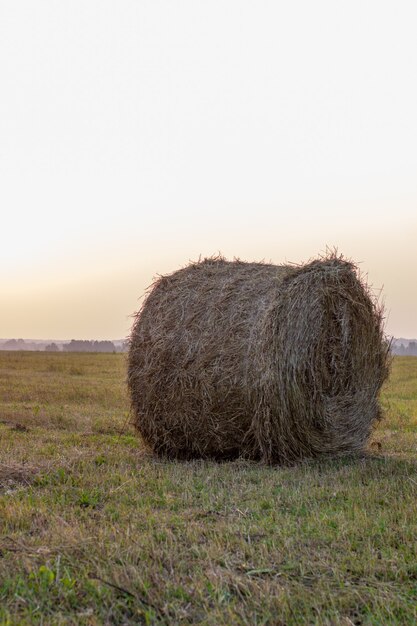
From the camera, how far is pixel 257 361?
8.98 metres

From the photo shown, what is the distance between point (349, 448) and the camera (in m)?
10.1

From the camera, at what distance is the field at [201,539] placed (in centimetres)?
431

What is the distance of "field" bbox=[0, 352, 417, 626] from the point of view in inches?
170

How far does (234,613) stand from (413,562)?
1.60 m

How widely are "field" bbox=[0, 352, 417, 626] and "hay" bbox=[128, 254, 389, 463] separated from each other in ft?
1.49

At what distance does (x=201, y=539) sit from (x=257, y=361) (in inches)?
144

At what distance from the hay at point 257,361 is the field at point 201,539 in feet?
1.49

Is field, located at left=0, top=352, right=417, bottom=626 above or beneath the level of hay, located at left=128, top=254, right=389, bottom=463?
beneath

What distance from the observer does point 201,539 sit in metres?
5.58

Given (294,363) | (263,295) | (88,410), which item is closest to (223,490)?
(294,363)

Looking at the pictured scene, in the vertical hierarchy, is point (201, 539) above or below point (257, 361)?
below

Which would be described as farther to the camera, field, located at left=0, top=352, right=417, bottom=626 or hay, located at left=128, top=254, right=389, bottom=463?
hay, located at left=128, top=254, right=389, bottom=463

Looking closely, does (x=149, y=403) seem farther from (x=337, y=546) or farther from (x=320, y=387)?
(x=337, y=546)

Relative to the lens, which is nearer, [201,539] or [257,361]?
[201,539]
